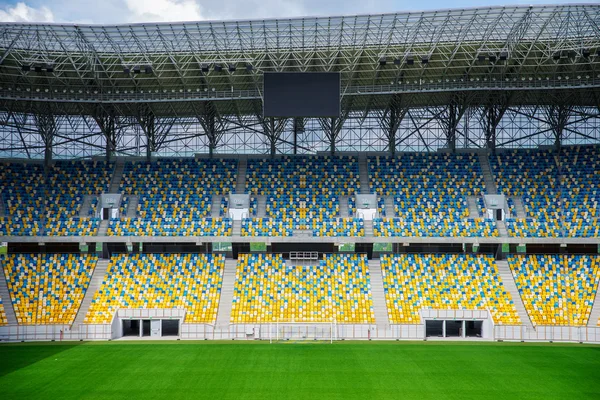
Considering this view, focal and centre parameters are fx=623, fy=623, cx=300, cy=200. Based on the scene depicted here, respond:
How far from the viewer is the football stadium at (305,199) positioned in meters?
37.8

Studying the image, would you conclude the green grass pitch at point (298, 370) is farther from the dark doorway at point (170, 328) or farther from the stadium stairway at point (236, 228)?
the stadium stairway at point (236, 228)

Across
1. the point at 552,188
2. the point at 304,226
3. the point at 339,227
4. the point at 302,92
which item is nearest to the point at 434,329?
the point at 339,227

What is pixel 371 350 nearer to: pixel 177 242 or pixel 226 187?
pixel 177 242

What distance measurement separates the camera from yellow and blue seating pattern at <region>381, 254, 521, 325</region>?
135 ft

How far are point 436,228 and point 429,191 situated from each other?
4684 millimetres

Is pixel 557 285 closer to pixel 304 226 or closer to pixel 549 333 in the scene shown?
pixel 549 333

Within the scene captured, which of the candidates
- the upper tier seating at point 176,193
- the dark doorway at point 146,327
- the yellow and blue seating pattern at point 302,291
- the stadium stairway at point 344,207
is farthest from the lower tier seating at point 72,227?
the stadium stairway at point 344,207

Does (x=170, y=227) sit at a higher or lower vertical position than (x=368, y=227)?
lower

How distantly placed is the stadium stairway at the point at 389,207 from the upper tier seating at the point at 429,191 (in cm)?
32

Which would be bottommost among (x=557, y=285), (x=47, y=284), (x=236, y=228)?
(x=47, y=284)

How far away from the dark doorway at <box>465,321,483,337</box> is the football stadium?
317 mm

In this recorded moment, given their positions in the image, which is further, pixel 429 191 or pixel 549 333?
pixel 429 191

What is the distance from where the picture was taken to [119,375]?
96.9 ft

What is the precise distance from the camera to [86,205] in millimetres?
49062
